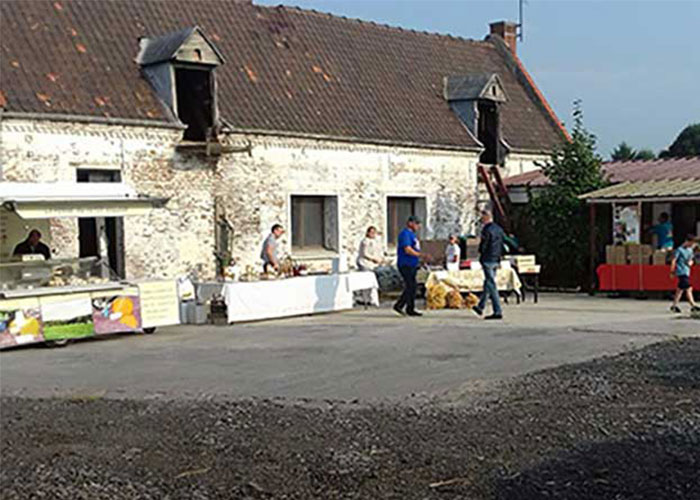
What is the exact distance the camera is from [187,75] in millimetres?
21859

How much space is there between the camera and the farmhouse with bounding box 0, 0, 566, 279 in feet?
63.9

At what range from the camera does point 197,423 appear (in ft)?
29.7

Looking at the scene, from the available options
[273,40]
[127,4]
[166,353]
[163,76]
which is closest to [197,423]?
[166,353]


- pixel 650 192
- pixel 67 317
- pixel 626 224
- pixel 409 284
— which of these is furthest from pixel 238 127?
pixel 650 192

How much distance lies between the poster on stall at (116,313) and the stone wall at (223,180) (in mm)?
3489

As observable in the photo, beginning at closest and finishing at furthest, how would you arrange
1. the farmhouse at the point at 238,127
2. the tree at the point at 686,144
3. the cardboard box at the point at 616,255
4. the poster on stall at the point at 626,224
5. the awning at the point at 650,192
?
1. the farmhouse at the point at 238,127
2. the awning at the point at 650,192
3. the cardboard box at the point at 616,255
4. the poster on stall at the point at 626,224
5. the tree at the point at 686,144

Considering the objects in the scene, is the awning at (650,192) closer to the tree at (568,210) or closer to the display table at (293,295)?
the tree at (568,210)

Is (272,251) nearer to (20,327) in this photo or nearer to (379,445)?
(20,327)

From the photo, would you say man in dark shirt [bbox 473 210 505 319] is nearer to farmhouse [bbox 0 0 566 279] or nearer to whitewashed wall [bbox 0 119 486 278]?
farmhouse [bbox 0 0 566 279]

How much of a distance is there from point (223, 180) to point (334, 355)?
9052 mm

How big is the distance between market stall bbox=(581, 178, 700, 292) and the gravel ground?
459 inches

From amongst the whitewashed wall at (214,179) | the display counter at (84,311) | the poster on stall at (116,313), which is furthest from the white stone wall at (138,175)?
the poster on stall at (116,313)

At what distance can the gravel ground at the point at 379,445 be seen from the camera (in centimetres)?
677

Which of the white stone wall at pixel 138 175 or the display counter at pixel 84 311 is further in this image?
the white stone wall at pixel 138 175
